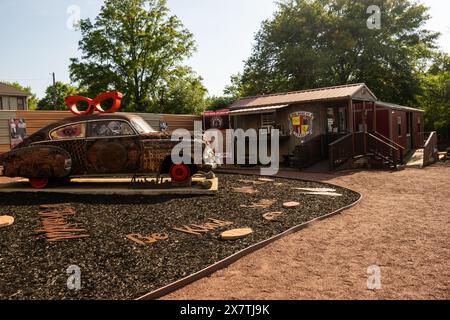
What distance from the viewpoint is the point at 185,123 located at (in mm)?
19438

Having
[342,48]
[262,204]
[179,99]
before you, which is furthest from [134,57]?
[262,204]

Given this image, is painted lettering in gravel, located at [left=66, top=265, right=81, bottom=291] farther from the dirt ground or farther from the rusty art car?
the rusty art car

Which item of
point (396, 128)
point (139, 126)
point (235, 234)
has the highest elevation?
point (396, 128)

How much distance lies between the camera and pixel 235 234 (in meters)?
5.65

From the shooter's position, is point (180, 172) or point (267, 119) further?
point (267, 119)

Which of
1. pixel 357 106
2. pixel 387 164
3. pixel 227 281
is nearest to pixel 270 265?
pixel 227 281

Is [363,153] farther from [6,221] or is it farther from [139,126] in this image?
[6,221]

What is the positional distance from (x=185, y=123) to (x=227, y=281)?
51.9ft

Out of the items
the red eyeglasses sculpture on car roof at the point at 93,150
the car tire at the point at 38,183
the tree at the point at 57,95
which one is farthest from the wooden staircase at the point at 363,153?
the tree at the point at 57,95

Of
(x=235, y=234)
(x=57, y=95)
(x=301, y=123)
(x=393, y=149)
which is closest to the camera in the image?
(x=235, y=234)

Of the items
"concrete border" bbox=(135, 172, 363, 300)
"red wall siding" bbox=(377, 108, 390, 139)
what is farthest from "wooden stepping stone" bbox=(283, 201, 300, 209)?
"red wall siding" bbox=(377, 108, 390, 139)

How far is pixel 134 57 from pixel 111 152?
28402mm

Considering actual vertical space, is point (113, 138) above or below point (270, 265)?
above
